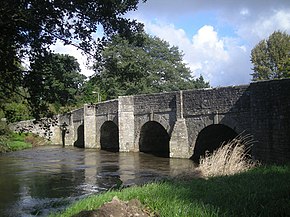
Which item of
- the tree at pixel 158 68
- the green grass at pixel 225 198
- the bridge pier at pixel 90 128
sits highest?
the tree at pixel 158 68

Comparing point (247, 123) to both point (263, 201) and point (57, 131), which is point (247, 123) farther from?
point (57, 131)

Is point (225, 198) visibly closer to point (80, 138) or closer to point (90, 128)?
point (90, 128)

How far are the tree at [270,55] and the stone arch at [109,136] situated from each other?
17796 millimetres

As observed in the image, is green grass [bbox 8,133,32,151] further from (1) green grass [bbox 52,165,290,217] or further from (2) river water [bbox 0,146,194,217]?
(1) green grass [bbox 52,165,290,217]

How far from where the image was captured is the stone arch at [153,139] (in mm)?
22328

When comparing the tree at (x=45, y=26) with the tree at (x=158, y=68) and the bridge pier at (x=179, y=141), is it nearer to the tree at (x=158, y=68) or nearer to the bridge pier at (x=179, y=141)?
the bridge pier at (x=179, y=141)

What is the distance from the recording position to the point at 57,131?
3350 cm

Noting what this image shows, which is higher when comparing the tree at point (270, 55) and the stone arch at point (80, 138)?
the tree at point (270, 55)

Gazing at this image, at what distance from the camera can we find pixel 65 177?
45.2 ft

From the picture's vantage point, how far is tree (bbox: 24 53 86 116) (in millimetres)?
4531

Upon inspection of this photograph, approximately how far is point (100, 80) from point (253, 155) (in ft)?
31.7

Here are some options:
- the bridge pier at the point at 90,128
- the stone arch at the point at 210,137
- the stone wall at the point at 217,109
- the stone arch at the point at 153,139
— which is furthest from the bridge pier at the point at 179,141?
the bridge pier at the point at 90,128

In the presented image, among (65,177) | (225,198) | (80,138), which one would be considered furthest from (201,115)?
(80,138)

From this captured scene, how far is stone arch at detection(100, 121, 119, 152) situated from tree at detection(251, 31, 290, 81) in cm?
1780
